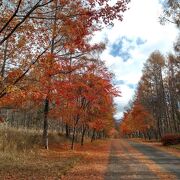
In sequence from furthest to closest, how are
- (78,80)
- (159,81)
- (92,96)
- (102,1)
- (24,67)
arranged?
(159,81), (92,96), (78,80), (24,67), (102,1)

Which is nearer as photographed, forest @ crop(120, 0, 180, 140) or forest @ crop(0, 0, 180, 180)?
forest @ crop(0, 0, 180, 180)

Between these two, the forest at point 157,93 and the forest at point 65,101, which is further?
the forest at point 157,93

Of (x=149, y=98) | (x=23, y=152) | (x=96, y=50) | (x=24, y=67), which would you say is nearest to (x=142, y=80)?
(x=149, y=98)

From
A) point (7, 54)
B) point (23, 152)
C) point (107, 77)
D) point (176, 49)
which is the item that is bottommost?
point (23, 152)

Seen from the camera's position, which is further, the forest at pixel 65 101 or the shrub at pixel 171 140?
the shrub at pixel 171 140

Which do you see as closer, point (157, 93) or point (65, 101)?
point (65, 101)

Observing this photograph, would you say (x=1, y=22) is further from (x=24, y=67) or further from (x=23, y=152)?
(x=23, y=152)

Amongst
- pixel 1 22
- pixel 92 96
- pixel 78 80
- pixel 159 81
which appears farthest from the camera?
pixel 159 81

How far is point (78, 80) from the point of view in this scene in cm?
2505

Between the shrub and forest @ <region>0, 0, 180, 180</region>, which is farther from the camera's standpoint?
the shrub

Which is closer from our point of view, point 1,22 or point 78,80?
point 1,22

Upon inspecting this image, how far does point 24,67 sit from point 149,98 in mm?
43032

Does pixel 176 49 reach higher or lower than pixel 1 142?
higher

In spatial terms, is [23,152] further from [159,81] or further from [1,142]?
[159,81]
